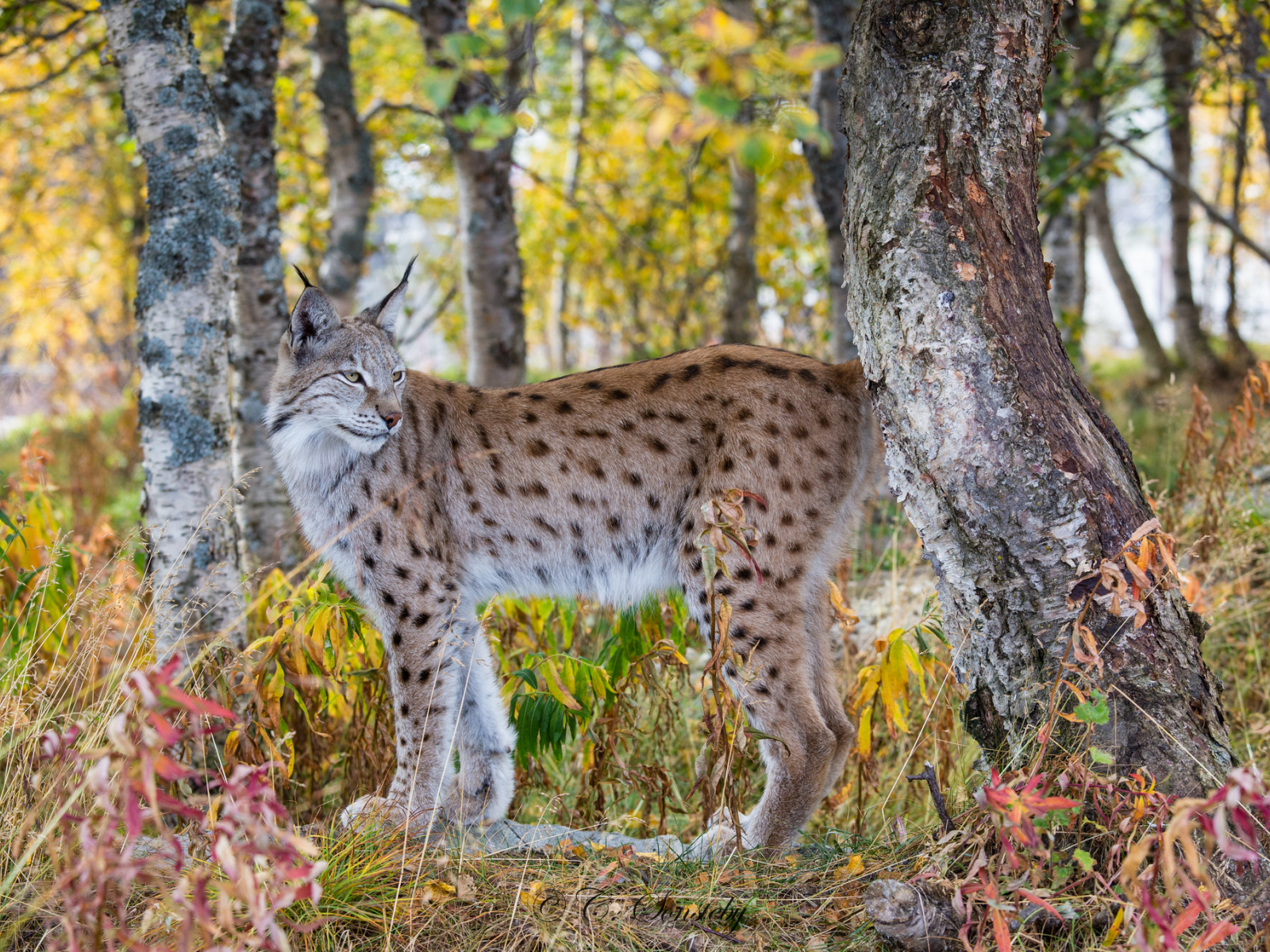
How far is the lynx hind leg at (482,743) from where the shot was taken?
4.15 metres

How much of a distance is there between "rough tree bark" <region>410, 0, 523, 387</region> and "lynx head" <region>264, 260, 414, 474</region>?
232 cm

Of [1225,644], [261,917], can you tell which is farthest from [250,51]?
[1225,644]

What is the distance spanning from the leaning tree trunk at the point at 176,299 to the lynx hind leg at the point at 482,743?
3.33 feet

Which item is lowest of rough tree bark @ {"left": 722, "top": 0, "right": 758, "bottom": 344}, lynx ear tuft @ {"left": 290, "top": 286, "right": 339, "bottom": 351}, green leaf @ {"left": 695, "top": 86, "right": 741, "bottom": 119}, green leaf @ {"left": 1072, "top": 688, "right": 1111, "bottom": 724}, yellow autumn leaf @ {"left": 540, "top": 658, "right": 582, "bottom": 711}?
yellow autumn leaf @ {"left": 540, "top": 658, "right": 582, "bottom": 711}

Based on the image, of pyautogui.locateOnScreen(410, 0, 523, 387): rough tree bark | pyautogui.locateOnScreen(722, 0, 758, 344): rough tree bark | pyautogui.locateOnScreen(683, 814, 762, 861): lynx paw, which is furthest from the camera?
pyautogui.locateOnScreen(722, 0, 758, 344): rough tree bark

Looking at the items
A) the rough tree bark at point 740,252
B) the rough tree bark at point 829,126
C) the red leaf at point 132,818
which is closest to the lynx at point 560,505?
the red leaf at point 132,818

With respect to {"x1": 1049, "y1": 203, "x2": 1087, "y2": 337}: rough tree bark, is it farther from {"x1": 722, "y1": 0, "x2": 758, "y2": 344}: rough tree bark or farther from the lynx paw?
the lynx paw

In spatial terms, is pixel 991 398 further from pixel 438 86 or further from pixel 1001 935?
pixel 438 86

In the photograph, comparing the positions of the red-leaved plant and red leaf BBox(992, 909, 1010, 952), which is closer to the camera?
the red-leaved plant

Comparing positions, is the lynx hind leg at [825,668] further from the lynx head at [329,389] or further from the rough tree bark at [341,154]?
the rough tree bark at [341,154]

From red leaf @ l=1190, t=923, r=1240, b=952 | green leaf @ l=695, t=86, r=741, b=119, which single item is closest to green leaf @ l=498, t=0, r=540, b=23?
green leaf @ l=695, t=86, r=741, b=119

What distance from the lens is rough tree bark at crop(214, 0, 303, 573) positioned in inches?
223

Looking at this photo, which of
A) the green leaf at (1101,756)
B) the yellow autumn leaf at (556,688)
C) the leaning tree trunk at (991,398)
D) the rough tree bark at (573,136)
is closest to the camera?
the green leaf at (1101,756)

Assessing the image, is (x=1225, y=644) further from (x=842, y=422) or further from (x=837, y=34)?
(x=837, y=34)
